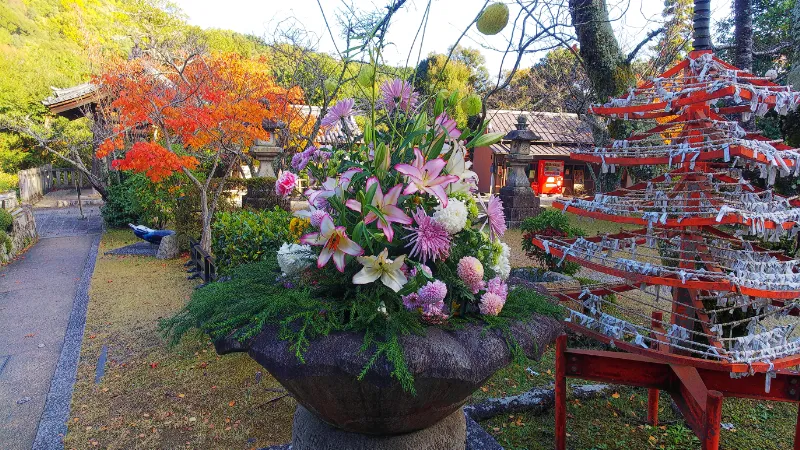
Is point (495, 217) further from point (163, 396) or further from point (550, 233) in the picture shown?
point (550, 233)

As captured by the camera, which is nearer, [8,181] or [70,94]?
[70,94]

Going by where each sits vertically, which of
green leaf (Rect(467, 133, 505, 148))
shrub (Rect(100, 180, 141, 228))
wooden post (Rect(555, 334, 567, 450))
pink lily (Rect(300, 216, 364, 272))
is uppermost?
green leaf (Rect(467, 133, 505, 148))

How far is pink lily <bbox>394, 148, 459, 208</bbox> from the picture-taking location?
1.30 m

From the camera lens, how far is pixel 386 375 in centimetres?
119

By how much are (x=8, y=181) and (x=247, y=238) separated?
1464cm

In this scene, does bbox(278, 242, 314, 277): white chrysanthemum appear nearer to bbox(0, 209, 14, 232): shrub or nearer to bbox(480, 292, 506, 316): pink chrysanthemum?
bbox(480, 292, 506, 316): pink chrysanthemum

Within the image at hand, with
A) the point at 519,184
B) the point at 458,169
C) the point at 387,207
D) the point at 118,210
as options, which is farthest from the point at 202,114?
the point at 519,184

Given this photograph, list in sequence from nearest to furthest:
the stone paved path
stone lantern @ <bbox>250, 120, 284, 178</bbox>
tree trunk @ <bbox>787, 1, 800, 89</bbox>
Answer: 1. the stone paved path
2. tree trunk @ <bbox>787, 1, 800, 89</bbox>
3. stone lantern @ <bbox>250, 120, 284, 178</bbox>

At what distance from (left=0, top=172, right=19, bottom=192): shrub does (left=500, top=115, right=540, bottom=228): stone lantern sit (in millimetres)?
14305

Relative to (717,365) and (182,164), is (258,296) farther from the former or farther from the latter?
(182,164)

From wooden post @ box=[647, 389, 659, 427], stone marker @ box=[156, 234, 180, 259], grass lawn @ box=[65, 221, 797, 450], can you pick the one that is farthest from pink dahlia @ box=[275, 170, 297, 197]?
stone marker @ box=[156, 234, 180, 259]

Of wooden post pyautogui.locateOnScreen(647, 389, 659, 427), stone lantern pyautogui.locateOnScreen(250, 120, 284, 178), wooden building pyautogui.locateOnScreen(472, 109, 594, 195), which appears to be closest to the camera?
wooden post pyautogui.locateOnScreen(647, 389, 659, 427)

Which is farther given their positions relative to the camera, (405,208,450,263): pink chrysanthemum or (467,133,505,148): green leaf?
(467,133,505,148): green leaf

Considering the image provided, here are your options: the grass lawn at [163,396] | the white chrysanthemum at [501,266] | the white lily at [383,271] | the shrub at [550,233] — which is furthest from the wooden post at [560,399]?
the shrub at [550,233]
